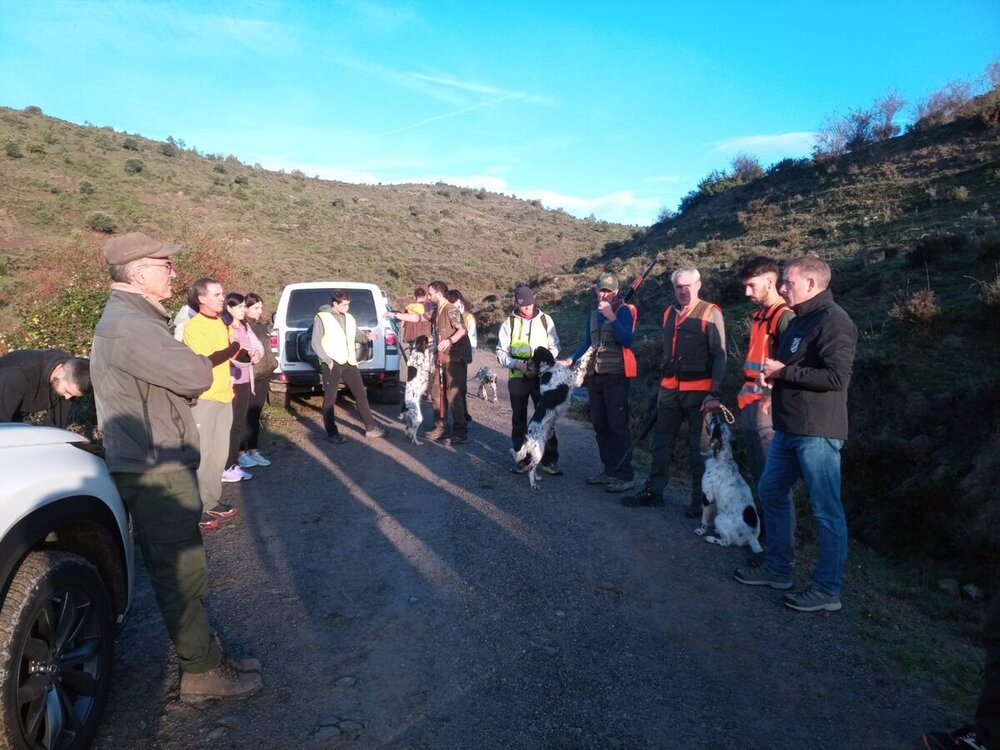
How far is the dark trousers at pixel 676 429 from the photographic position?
5539mm

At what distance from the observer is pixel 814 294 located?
13.5 feet

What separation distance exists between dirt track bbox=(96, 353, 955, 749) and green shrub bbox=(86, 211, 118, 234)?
892 inches

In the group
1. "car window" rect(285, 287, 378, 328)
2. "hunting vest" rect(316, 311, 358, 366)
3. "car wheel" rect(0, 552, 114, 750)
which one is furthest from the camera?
"car window" rect(285, 287, 378, 328)

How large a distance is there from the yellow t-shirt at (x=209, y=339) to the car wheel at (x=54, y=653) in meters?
2.28

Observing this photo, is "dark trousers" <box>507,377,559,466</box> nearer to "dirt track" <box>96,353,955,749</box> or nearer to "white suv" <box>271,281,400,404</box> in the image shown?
"dirt track" <box>96,353,955,749</box>

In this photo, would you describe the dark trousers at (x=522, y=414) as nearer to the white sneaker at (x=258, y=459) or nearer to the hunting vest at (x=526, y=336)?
the hunting vest at (x=526, y=336)

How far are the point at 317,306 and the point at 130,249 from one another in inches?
293

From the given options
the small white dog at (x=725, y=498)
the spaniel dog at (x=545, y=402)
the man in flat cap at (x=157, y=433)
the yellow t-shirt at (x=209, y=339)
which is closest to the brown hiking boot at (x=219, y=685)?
the man in flat cap at (x=157, y=433)

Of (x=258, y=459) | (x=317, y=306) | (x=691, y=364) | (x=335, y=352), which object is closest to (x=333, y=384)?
(x=335, y=352)

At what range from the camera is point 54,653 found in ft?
8.16

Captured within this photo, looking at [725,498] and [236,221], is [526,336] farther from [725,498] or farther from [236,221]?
[236,221]

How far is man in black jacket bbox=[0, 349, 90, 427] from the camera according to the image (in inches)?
148

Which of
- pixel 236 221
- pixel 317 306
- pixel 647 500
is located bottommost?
pixel 647 500

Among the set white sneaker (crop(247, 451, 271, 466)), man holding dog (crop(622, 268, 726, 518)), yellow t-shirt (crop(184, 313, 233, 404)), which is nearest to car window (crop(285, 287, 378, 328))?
white sneaker (crop(247, 451, 271, 466))
